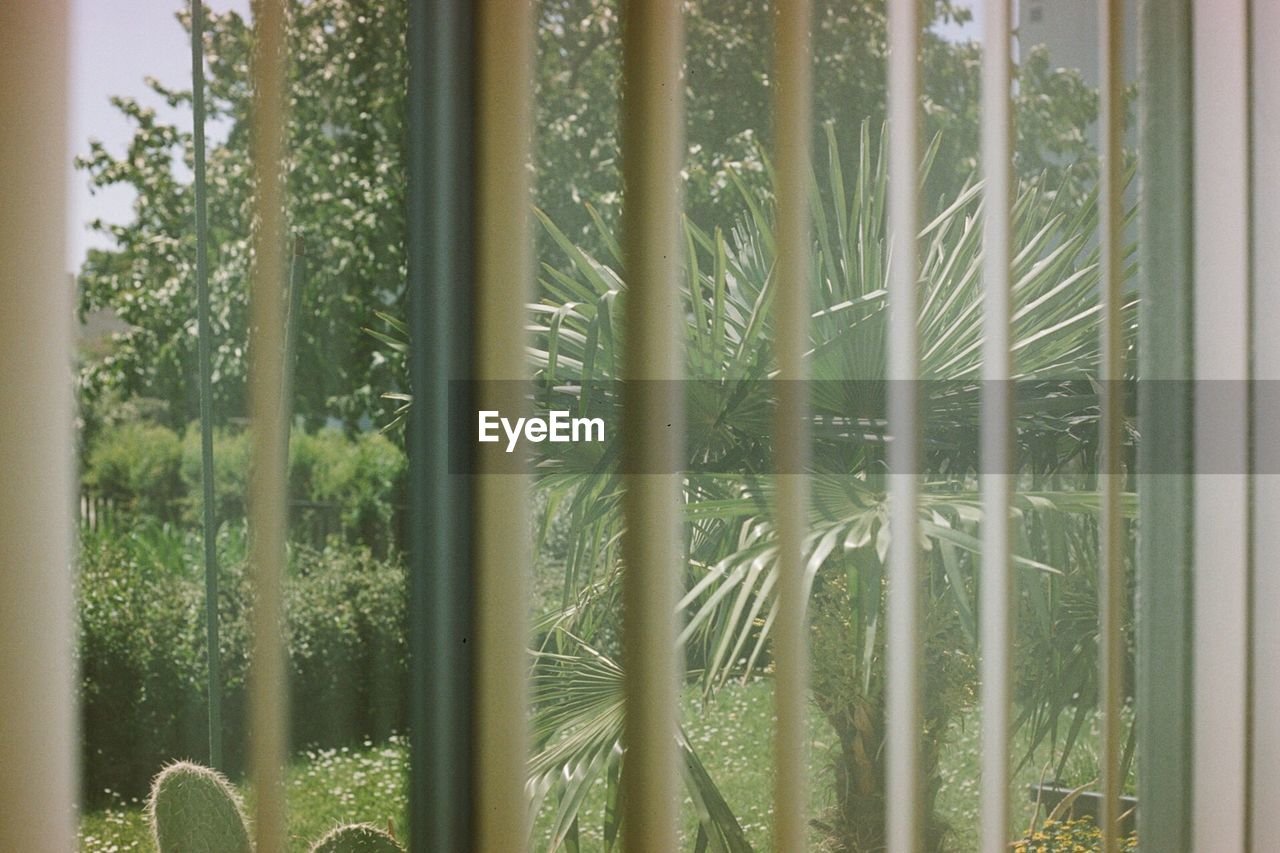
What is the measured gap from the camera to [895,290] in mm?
1255

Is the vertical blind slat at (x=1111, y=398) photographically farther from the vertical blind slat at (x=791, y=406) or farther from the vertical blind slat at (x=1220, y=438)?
the vertical blind slat at (x=791, y=406)

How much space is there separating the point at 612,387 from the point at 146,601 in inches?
20.8

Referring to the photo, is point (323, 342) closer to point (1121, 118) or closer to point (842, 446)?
point (842, 446)

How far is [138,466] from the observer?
0.97 metres

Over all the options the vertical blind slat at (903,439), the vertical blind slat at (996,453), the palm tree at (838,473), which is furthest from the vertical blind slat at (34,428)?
the vertical blind slat at (996,453)

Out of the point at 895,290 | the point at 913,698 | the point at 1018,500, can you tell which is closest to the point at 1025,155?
the point at 895,290

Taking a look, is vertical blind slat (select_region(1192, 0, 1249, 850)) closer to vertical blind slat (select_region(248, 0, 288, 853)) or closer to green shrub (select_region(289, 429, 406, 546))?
green shrub (select_region(289, 429, 406, 546))

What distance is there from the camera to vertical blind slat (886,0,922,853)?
49.4 inches

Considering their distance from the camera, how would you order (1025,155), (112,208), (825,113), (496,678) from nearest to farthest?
(112,208), (496,678), (825,113), (1025,155)

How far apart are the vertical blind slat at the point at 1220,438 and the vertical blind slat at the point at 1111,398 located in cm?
15

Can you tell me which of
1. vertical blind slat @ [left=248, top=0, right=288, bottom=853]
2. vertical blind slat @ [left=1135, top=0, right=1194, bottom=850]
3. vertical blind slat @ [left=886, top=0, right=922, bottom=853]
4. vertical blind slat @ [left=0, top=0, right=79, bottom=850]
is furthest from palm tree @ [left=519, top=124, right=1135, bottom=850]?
vertical blind slat @ [left=0, top=0, right=79, bottom=850]

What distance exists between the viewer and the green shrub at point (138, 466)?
37.9 inches

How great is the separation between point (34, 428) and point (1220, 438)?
1.49 m

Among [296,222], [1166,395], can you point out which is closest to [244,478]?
[296,222]
